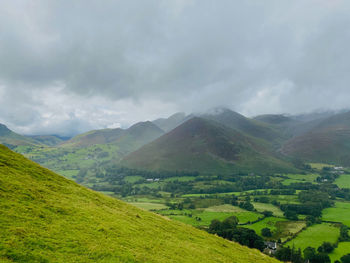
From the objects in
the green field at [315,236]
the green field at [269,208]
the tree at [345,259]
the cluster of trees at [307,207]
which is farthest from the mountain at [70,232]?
the green field at [269,208]

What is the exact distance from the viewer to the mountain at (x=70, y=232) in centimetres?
1830

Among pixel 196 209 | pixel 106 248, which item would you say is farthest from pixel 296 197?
pixel 106 248

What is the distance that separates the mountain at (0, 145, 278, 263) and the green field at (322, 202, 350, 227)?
14096 cm

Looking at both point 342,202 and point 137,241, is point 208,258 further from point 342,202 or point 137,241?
point 342,202

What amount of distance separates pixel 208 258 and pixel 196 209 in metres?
147

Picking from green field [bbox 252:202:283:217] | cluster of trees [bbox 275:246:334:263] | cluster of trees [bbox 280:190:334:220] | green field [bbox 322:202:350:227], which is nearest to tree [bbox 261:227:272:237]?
cluster of trees [bbox 275:246:334:263]

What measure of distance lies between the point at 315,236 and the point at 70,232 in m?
131

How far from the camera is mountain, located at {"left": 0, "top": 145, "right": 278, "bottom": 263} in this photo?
18297 mm

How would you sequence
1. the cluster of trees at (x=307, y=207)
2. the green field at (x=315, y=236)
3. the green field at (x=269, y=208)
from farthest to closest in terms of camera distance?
the green field at (x=269, y=208) < the cluster of trees at (x=307, y=207) < the green field at (x=315, y=236)

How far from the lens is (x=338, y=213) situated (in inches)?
5950

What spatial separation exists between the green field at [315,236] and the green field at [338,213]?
17.0 m

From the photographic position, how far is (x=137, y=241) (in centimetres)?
2633

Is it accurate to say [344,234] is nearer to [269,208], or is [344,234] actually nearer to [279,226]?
[279,226]

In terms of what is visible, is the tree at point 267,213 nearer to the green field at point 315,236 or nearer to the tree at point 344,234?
the green field at point 315,236
